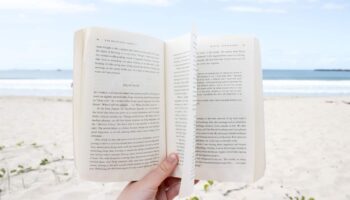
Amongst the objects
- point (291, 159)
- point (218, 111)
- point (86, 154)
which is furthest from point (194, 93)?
point (291, 159)

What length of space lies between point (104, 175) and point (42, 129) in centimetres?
518

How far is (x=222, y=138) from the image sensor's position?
151 cm

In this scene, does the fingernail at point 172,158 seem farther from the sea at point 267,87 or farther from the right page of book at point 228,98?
the sea at point 267,87

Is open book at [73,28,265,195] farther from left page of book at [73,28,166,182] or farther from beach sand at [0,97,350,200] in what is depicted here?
beach sand at [0,97,350,200]

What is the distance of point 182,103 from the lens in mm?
1450

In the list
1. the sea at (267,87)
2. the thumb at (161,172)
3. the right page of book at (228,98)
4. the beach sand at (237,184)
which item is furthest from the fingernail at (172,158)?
the sea at (267,87)

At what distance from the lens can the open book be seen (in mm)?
1421

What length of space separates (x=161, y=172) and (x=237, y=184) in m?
2.22

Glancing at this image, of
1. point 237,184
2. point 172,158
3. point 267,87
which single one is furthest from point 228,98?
point 267,87

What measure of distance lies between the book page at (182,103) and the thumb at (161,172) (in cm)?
3

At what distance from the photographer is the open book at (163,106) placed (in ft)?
4.66

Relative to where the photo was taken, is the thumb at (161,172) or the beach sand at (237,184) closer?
the thumb at (161,172)

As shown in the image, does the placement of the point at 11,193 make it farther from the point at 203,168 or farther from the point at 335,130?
the point at 335,130

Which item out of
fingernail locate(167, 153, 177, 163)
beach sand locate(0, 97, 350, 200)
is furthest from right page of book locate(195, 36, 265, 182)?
beach sand locate(0, 97, 350, 200)
